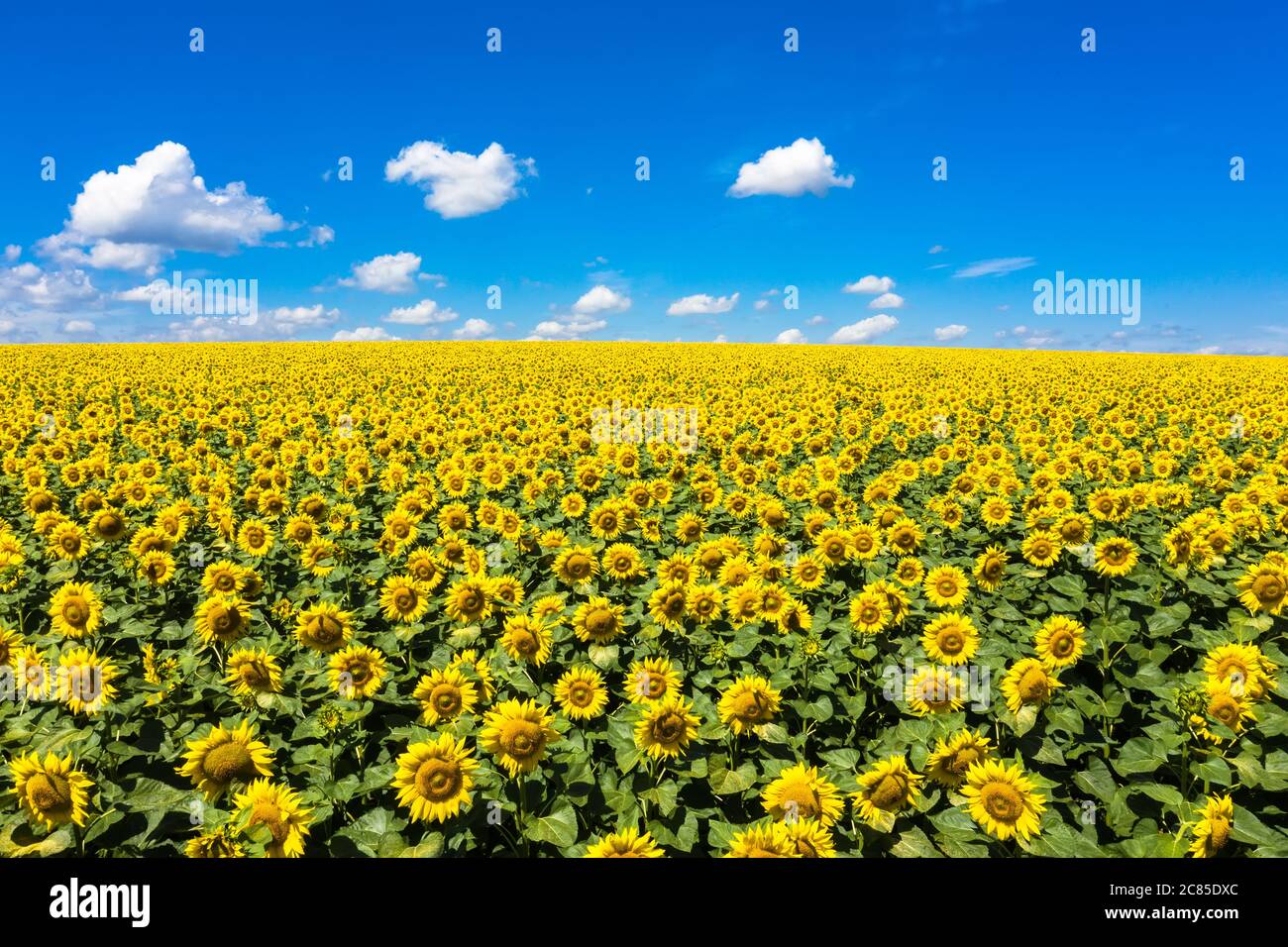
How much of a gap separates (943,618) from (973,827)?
2.01m

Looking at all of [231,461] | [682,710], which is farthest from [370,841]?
[231,461]

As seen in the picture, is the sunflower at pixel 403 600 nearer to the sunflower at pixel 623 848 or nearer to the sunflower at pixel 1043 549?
the sunflower at pixel 623 848

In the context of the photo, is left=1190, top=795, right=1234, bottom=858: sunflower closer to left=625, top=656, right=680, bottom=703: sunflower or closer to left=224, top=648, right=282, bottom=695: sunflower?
left=625, top=656, right=680, bottom=703: sunflower

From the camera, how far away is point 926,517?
31.6ft

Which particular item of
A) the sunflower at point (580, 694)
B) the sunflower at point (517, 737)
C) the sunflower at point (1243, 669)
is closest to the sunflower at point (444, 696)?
the sunflower at point (517, 737)

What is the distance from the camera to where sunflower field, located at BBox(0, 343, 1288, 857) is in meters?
3.83

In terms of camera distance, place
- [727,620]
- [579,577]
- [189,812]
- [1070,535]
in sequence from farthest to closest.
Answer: [1070,535] < [579,577] < [727,620] < [189,812]

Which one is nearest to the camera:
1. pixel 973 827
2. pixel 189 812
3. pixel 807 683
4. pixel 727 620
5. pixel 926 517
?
pixel 973 827

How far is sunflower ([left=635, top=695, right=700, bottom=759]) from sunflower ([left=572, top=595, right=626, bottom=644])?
1.42 meters

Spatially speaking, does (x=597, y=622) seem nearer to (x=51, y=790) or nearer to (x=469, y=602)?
(x=469, y=602)

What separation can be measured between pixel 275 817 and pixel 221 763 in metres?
0.65

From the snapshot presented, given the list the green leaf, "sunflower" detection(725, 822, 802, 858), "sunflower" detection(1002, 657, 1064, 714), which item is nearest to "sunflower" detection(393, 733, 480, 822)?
the green leaf

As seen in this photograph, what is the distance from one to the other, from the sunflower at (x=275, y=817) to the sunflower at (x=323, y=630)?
1896mm
